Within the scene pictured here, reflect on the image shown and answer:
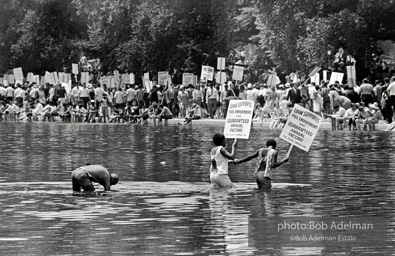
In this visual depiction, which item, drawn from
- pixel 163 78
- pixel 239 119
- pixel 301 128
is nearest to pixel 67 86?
pixel 163 78

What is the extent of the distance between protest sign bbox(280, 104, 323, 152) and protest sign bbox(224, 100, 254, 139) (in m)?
0.76

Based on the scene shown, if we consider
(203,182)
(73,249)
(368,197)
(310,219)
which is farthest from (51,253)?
(203,182)

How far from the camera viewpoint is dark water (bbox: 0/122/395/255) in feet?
50.6

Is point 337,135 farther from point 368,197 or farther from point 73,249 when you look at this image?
point 73,249

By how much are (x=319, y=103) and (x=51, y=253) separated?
39.6 m

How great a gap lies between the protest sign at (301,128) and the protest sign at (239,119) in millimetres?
756

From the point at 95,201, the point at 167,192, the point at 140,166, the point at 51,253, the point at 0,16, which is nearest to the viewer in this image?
the point at 51,253

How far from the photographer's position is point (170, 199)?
838 inches

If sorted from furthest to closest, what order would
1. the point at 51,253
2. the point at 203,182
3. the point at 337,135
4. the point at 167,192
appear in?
the point at 337,135 < the point at 203,182 < the point at 167,192 < the point at 51,253

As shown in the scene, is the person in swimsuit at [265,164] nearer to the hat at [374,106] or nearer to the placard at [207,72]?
the hat at [374,106]

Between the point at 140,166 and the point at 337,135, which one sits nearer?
the point at 140,166

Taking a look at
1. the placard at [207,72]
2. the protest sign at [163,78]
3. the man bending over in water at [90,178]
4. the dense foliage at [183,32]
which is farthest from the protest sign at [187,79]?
the man bending over in water at [90,178]

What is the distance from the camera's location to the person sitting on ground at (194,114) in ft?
191

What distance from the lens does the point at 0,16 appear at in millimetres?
97750
